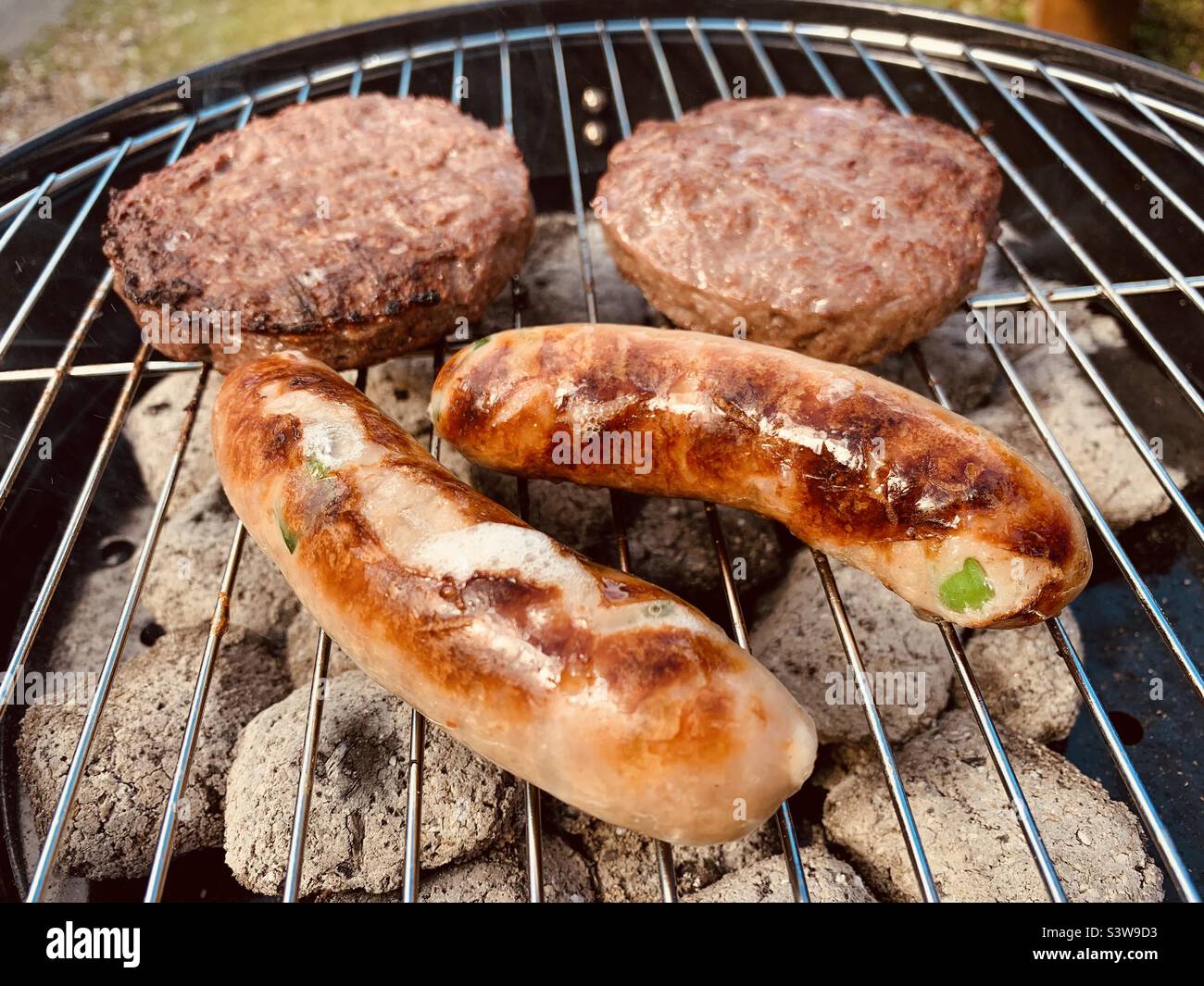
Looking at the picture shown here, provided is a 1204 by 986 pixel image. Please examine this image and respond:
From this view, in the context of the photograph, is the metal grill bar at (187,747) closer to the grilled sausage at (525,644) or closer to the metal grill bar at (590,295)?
the grilled sausage at (525,644)

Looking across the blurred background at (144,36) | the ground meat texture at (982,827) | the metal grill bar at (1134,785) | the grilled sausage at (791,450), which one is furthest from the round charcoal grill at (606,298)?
the blurred background at (144,36)

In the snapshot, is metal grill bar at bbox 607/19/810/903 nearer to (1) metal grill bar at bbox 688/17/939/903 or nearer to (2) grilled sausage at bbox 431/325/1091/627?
(1) metal grill bar at bbox 688/17/939/903

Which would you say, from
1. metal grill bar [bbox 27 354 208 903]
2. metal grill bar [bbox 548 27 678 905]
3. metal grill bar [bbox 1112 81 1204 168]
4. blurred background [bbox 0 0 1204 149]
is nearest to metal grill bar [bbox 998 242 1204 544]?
metal grill bar [bbox 1112 81 1204 168]

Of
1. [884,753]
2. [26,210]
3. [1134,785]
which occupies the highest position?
[26,210]

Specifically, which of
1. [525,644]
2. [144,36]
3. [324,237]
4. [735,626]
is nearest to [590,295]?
[324,237]

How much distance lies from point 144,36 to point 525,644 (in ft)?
26.4

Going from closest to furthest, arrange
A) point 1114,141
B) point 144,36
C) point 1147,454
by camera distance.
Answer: point 1147,454
point 1114,141
point 144,36

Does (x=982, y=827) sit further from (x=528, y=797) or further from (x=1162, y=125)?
(x=1162, y=125)

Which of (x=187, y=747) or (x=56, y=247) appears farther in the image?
(x=56, y=247)

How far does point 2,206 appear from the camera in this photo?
274 centimetres

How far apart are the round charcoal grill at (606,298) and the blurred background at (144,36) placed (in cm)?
340

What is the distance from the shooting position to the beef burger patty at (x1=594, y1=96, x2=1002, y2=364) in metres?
2.31

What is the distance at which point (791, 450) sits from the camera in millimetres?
1834
